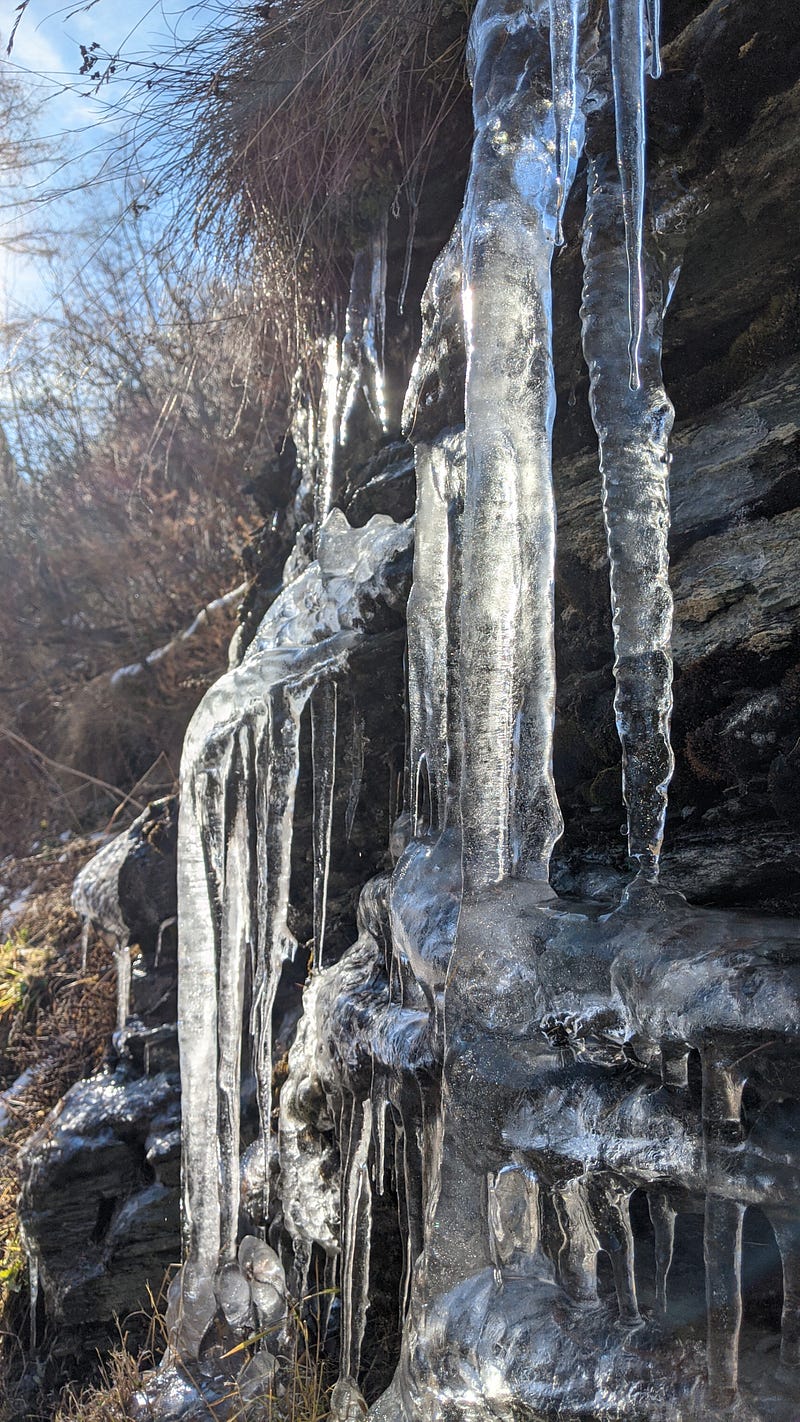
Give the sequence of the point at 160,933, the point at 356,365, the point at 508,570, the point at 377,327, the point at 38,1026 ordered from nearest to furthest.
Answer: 1. the point at 508,570
2. the point at 377,327
3. the point at 356,365
4. the point at 160,933
5. the point at 38,1026

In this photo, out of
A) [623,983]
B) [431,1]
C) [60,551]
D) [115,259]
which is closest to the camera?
[623,983]

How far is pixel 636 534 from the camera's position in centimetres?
188

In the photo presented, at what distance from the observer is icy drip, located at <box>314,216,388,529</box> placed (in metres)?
3.21

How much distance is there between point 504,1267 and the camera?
5.54 ft

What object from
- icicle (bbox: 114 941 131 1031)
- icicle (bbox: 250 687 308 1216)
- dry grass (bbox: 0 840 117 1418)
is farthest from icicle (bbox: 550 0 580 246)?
dry grass (bbox: 0 840 117 1418)

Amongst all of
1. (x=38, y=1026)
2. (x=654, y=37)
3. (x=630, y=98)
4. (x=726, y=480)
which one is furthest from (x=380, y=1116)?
(x=38, y=1026)

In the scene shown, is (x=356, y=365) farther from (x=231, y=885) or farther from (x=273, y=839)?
(x=231, y=885)

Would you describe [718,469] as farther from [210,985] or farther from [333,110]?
[210,985]

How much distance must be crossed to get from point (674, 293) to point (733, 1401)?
201 centimetres

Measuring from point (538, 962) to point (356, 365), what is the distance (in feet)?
7.93

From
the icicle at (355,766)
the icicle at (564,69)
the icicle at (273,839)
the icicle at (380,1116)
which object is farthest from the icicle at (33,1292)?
the icicle at (564,69)

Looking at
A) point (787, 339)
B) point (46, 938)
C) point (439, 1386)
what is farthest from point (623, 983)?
point (46, 938)

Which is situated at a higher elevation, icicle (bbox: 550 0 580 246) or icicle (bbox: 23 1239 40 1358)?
icicle (bbox: 550 0 580 246)

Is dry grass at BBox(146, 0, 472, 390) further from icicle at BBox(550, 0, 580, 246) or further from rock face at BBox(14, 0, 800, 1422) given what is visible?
icicle at BBox(550, 0, 580, 246)
